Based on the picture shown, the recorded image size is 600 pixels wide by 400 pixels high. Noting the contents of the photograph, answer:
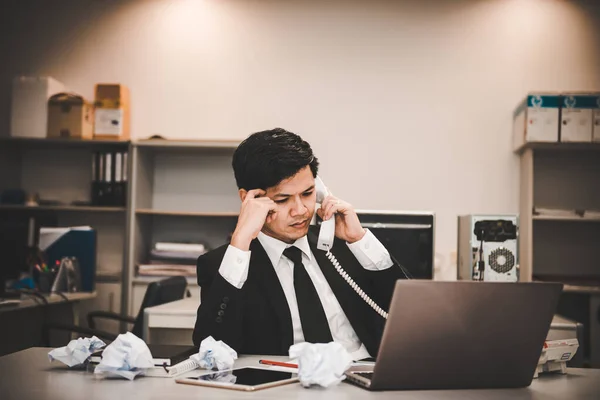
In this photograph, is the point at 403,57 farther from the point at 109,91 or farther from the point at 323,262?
the point at 323,262

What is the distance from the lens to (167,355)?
4.73 feet

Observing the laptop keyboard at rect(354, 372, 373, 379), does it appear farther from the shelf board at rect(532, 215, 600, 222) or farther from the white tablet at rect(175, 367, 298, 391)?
the shelf board at rect(532, 215, 600, 222)

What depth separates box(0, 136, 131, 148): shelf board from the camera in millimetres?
4039

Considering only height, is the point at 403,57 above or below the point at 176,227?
above

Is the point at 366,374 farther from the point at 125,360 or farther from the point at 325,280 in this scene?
the point at 325,280

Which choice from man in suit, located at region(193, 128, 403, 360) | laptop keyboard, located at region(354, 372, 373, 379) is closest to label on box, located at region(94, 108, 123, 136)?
man in suit, located at region(193, 128, 403, 360)

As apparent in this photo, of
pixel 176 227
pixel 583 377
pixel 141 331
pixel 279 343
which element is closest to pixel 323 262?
pixel 279 343

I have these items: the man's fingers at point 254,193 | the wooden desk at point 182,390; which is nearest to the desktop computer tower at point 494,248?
the man's fingers at point 254,193

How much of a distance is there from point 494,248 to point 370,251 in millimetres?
1569

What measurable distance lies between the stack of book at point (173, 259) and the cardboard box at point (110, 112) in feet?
2.65

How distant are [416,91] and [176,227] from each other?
1.94m

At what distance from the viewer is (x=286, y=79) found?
438 centimetres

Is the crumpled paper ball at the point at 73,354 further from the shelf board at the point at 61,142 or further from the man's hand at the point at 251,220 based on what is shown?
the shelf board at the point at 61,142

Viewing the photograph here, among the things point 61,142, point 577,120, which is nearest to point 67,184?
point 61,142
